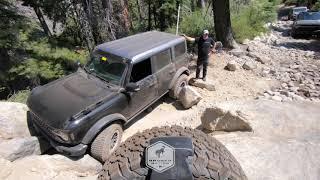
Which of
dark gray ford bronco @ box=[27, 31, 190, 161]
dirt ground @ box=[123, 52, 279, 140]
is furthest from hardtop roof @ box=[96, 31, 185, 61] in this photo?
dirt ground @ box=[123, 52, 279, 140]

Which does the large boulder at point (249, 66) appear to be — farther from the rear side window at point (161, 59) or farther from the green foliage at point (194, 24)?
the rear side window at point (161, 59)

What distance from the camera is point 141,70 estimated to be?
21.8 feet

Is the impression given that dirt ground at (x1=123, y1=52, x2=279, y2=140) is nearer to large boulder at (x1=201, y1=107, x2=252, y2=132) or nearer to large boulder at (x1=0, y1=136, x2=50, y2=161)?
large boulder at (x1=201, y1=107, x2=252, y2=132)

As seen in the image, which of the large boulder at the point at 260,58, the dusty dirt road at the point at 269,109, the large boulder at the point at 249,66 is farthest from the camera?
the large boulder at the point at 260,58

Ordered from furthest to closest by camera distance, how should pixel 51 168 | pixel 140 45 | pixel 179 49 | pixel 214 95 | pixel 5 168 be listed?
pixel 214 95 → pixel 179 49 → pixel 140 45 → pixel 51 168 → pixel 5 168

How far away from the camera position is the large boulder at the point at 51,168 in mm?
4230

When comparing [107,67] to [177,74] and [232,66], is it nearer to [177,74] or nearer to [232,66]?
[177,74]

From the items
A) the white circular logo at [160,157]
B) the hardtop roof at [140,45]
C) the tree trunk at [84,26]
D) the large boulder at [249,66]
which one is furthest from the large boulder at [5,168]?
the large boulder at [249,66]

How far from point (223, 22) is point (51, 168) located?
9339 millimetres

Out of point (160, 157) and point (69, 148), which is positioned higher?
point (160, 157)

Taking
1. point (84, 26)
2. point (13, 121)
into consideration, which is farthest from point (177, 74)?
point (84, 26)

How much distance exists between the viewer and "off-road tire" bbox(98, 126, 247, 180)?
6.22ft

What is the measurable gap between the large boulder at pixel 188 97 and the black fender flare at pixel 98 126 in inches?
98.4

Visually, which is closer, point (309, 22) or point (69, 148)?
point (69, 148)
